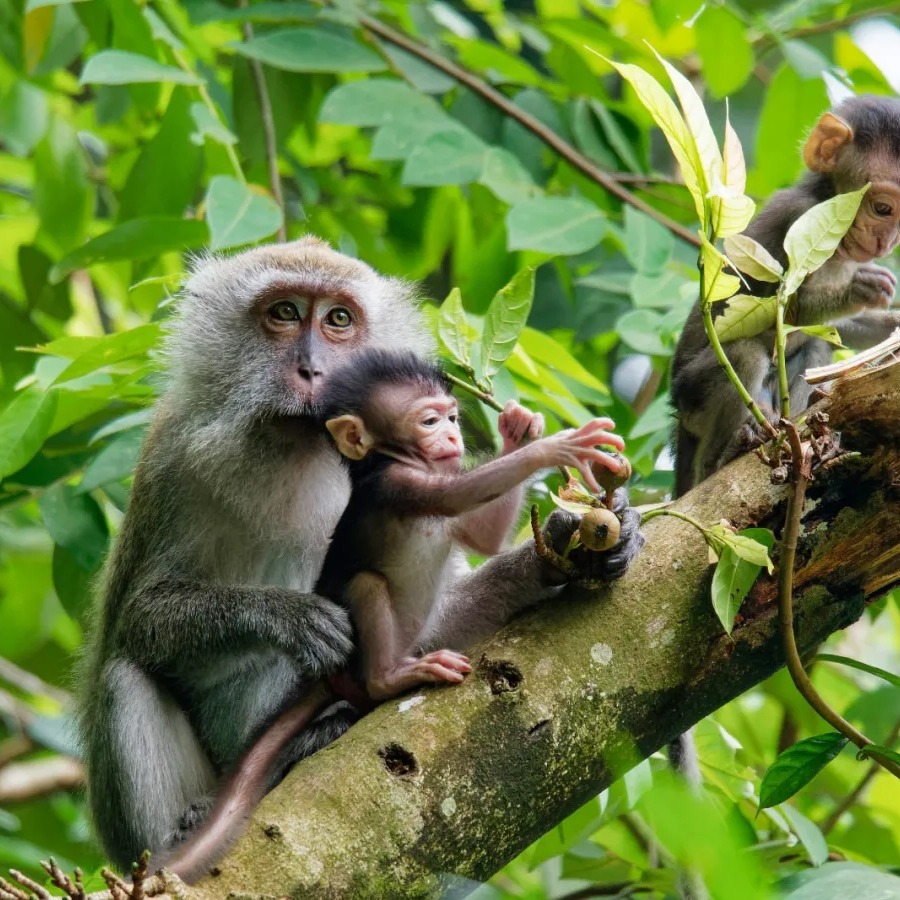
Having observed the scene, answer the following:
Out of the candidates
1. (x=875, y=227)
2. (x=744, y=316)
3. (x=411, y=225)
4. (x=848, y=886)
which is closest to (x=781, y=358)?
(x=744, y=316)

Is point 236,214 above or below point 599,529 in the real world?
below

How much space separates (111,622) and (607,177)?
3.92 metres

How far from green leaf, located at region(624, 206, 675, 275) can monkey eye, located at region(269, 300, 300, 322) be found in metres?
1.73

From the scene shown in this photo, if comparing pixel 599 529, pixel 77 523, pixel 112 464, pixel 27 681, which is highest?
pixel 599 529

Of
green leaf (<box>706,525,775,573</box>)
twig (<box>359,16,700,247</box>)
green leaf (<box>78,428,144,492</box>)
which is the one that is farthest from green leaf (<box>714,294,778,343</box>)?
twig (<box>359,16,700,247</box>)

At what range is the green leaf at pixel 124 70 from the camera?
5.54m

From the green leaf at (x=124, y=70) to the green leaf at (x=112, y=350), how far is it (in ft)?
3.79

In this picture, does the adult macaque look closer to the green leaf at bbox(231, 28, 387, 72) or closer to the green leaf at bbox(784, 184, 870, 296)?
the green leaf at bbox(231, 28, 387, 72)

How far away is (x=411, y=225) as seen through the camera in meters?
8.68

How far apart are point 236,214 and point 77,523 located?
173 cm

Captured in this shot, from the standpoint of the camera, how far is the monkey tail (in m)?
3.73

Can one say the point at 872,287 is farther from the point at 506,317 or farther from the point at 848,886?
the point at 848,886

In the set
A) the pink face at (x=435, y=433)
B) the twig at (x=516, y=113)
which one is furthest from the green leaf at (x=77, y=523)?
the twig at (x=516, y=113)

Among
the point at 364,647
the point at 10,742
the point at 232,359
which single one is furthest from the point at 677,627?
the point at 10,742
